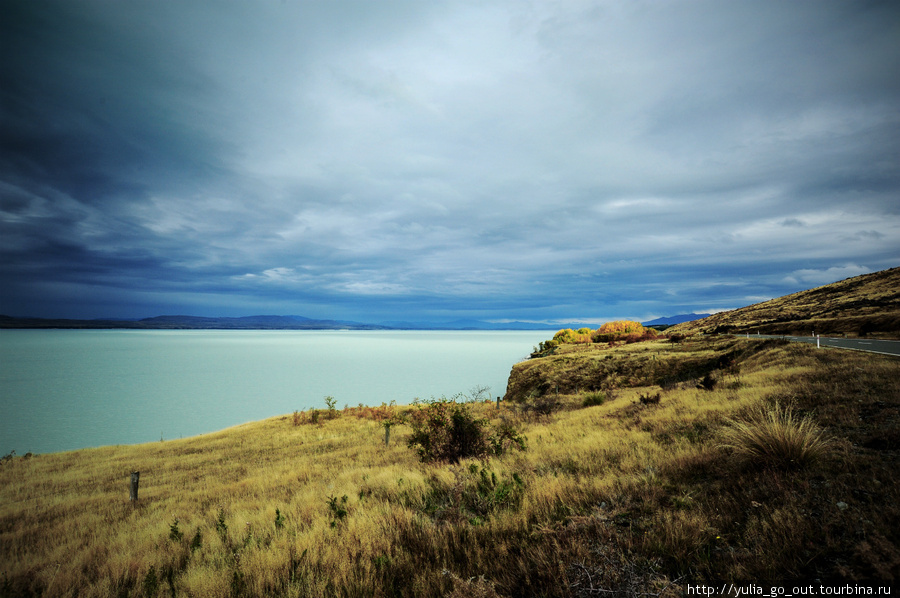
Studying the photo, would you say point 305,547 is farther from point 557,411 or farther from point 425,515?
point 557,411

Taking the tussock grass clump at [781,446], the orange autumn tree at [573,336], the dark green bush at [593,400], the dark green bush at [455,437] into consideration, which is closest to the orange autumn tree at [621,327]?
the orange autumn tree at [573,336]

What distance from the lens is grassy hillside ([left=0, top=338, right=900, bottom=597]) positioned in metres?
3.78

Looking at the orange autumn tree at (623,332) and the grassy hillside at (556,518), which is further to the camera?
the orange autumn tree at (623,332)

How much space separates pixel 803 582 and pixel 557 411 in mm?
14410

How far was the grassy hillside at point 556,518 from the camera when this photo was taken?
12.4 ft

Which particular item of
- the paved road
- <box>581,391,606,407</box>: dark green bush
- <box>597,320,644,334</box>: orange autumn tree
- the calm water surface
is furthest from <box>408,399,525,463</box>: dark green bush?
<box>597,320,644,334</box>: orange autumn tree

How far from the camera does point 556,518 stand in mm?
5309

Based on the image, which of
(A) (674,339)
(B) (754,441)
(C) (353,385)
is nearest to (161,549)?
(B) (754,441)

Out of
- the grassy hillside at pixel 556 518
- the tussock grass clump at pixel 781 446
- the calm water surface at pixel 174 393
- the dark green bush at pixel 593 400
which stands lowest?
the calm water surface at pixel 174 393

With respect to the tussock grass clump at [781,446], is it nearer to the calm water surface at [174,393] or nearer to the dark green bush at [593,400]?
the dark green bush at [593,400]

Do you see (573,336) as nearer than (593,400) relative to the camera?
No

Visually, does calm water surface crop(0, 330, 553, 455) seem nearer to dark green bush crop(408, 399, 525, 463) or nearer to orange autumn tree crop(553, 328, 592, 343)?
orange autumn tree crop(553, 328, 592, 343)

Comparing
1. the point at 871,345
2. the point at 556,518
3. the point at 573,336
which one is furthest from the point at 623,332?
the point at 556,518

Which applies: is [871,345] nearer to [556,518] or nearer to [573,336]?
[556,518]
